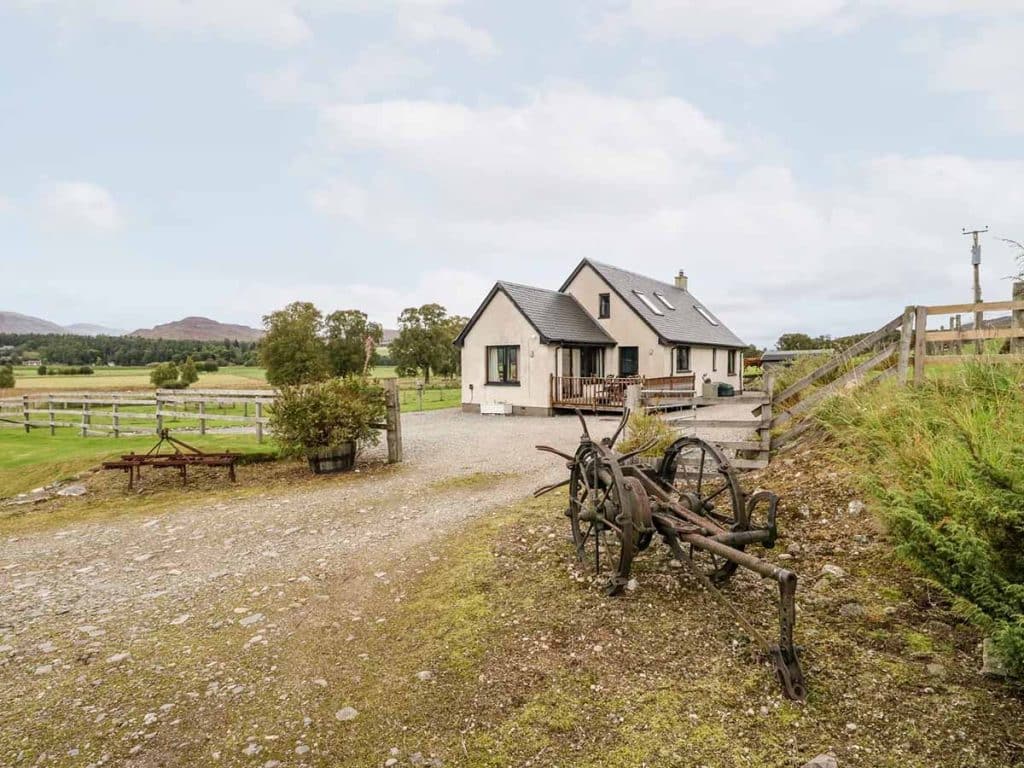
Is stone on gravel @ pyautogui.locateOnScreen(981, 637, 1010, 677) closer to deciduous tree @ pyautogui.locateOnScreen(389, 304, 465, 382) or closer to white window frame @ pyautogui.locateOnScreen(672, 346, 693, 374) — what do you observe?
white window frame @ pyautogui.locateOnScreen(672, 346, 693, 374)

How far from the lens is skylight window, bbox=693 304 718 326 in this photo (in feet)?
99.5

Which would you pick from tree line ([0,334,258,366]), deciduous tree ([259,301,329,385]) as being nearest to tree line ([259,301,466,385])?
deciduous tree ([259,301,329,385])

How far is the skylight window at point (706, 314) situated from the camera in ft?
99.5

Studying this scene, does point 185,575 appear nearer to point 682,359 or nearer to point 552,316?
point 552,316

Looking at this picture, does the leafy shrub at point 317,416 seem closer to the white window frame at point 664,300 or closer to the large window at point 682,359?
the large window at point 682,359

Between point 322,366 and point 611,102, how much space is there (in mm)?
37171

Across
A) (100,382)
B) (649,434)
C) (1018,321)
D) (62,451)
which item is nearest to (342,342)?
(100,382)

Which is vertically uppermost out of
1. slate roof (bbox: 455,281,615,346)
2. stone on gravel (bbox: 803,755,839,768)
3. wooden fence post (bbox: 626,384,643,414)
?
slate roof (bbox: 455,281,615,346)

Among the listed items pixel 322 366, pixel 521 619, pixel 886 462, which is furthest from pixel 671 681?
pixel 322 366

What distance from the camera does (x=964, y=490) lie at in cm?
344

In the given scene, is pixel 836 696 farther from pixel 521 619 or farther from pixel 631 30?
pixel 631 30

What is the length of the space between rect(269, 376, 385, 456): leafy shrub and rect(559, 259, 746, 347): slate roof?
51.2 feet

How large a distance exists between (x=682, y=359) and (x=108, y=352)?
88920 millimetres

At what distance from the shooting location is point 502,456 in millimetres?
11719
